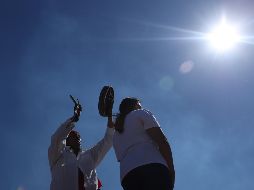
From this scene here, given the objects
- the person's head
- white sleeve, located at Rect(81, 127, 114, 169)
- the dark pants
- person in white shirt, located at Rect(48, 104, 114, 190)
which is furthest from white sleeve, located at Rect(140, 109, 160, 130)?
the person's head

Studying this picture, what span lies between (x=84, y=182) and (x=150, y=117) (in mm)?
2537

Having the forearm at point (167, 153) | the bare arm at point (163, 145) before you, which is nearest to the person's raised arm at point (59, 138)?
the bare arm at point (163, 145)

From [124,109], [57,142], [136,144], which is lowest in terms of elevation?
[136,144]

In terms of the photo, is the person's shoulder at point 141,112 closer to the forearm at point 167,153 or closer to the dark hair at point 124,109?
the dark hair at point 124,109

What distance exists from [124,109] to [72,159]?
216cm

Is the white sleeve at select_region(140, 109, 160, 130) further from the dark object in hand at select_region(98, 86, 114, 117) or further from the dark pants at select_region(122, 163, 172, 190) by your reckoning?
the dark object in hand at select_region(98, 86, 114, 117)

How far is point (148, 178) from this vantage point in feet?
14.8

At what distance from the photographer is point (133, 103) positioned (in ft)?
18.3

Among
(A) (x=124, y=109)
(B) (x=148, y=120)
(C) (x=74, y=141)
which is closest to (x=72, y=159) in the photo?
(C) (x=74, y=141)

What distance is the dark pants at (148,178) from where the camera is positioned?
4.43m

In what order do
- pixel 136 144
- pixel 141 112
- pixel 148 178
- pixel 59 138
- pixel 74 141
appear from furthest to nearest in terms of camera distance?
pixel 74 141 < pixel 59 138 < pixel 141 112 < pixel 136 144 < pixel 148 178

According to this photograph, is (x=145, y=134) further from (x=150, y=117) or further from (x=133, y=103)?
(x=133, y=103)

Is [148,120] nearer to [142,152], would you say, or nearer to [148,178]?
[142,152]

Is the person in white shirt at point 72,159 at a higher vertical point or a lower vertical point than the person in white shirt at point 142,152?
higher
